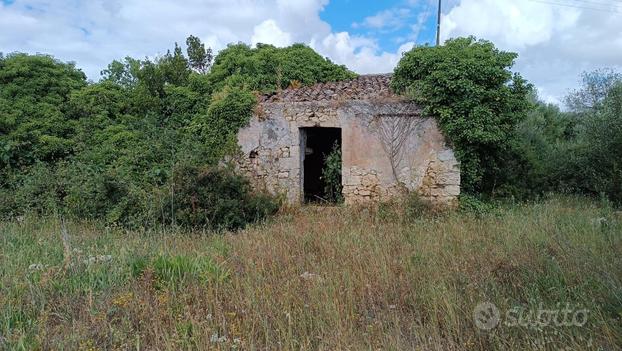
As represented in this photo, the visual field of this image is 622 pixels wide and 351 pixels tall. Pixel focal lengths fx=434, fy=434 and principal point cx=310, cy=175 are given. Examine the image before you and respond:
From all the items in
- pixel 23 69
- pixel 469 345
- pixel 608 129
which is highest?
pixel 23 69

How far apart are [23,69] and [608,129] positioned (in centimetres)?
1620

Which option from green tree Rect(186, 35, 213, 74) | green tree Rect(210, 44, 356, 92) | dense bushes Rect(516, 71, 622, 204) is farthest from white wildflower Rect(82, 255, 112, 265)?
green tree Rect(186, 35, 213, 74)

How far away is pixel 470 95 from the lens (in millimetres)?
9383

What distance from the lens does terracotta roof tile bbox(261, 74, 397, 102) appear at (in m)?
10.3

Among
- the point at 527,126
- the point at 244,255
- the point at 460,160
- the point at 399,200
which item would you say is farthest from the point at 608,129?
the point at 244,255

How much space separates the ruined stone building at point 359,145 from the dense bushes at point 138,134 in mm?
789

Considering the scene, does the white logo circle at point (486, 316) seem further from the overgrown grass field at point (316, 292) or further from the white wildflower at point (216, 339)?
the white wildflower at point (216, 339)

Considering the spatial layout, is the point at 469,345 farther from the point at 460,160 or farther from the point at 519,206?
the point at 519,206

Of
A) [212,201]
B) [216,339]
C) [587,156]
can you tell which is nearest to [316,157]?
[212,201]

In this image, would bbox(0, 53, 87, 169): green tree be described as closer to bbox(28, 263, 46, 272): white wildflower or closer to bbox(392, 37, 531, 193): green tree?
bbox(28, 263, 46, 272): white wildflower

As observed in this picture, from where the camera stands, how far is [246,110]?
1058 cm

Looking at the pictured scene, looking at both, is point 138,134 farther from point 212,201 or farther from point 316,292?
point 316,292

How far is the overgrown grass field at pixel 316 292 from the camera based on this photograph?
3336 mm

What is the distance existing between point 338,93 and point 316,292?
A: 24.1 feet
